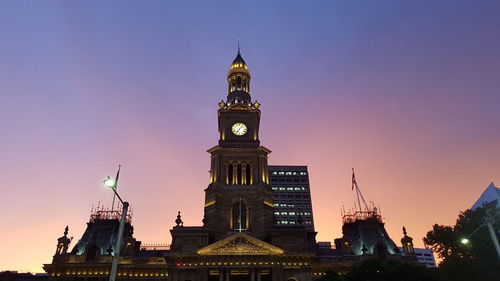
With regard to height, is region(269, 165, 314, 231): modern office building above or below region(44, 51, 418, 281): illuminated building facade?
above

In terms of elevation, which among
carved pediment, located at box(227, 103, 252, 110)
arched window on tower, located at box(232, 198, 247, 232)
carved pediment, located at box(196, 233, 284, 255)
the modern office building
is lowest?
carved pediment, located at box(196, 233, 284, 255)

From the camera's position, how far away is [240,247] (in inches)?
1938

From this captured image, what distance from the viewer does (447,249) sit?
56281 millimetres

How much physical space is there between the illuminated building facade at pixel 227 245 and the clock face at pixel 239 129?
6.5 inches

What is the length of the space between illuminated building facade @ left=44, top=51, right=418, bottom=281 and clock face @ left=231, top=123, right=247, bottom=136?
164mm

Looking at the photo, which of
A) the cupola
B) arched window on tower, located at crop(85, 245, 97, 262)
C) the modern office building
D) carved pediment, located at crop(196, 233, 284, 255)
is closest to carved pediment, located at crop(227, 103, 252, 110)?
the cupola

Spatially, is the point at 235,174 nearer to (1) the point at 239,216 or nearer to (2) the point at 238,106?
(1) the point at 239,216

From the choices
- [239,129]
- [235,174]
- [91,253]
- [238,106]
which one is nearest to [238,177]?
[235,174]

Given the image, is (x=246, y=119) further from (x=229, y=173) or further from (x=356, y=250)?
(x=356, y=250)

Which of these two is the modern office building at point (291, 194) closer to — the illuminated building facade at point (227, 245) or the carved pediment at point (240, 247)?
the illuminated building facade at point (227, 245)

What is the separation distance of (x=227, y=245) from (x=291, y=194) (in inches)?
4354

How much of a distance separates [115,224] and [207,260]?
18.2 meters

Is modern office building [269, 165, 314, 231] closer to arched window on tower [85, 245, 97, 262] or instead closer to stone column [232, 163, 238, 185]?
stone column [232, 163, 238, 185]

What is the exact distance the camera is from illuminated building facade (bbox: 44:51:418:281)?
160ft
